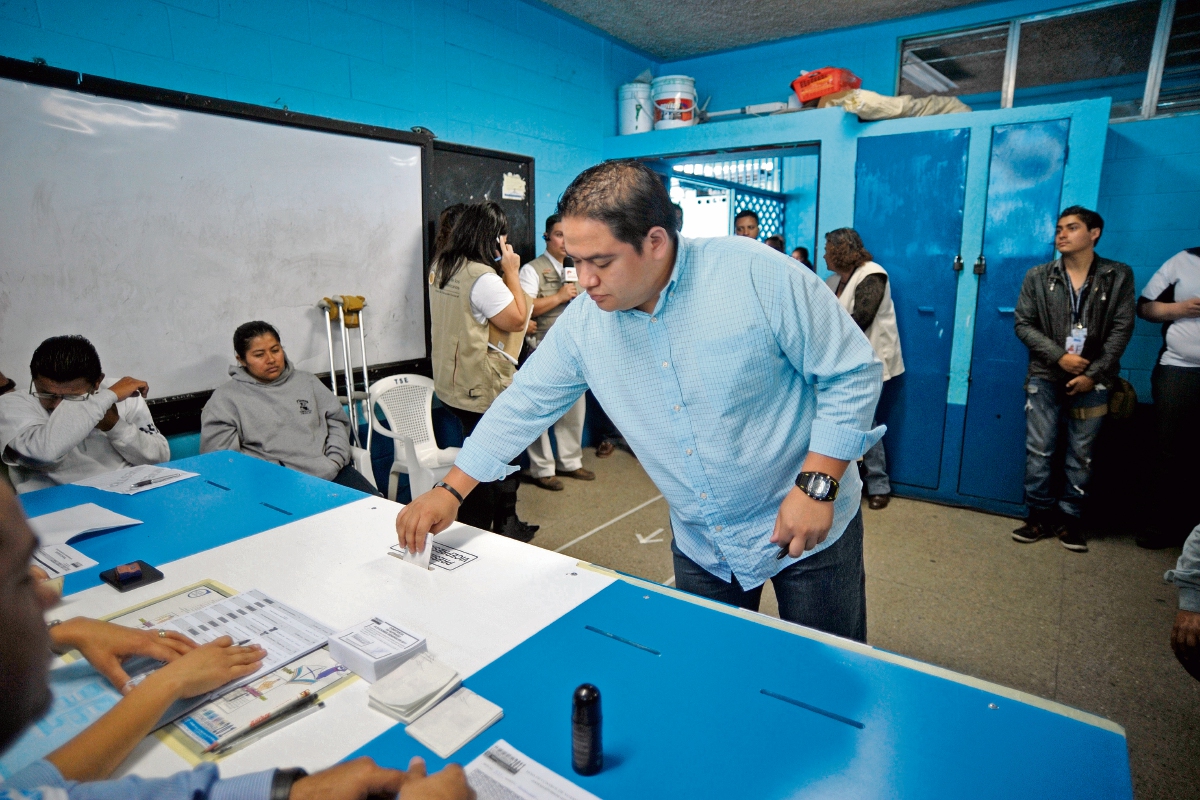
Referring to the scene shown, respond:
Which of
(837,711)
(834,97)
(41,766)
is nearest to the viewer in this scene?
(41,766)

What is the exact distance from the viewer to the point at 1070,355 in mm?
3207

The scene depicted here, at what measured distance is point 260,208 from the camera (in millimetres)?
2920

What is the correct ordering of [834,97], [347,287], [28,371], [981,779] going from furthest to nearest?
[834,97] < [347,287] < [28,371] < [981,779]

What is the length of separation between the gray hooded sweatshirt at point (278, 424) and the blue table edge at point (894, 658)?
1808 mm

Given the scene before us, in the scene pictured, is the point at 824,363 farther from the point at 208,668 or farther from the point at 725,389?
the point at 208,668

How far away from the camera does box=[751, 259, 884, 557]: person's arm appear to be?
1255 millimetres

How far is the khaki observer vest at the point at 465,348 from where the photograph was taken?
306 cm

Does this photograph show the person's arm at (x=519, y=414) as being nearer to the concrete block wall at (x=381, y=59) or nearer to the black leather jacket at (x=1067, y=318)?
the concrete block wall at (x=381, y=59)

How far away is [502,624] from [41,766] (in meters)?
0.65

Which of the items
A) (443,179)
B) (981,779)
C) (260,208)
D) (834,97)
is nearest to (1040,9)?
(834,97)

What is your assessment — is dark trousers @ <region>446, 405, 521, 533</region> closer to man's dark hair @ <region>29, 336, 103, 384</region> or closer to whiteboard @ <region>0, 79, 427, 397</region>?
whiteboard @ <region>0, 79, 427, 397</region>

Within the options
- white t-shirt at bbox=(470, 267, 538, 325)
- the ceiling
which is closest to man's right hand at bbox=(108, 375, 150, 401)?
white t-shirt at bbox=(470, 267, 538, 325)

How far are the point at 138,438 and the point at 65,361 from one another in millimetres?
328

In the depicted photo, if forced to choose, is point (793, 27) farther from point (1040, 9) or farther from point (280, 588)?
point (280, 588)
